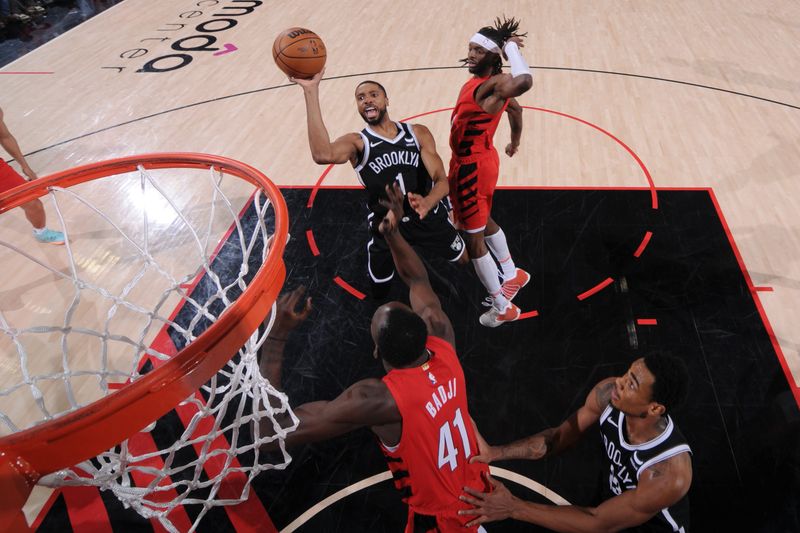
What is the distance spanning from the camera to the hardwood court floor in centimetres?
469

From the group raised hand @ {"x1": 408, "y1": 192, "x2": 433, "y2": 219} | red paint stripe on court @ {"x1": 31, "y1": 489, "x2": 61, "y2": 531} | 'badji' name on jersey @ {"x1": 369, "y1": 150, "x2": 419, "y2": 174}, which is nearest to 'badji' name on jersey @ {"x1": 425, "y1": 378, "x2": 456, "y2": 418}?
raised hand @ {"x1": 408, "y1": 192, "x2": 433, "y2": 219}

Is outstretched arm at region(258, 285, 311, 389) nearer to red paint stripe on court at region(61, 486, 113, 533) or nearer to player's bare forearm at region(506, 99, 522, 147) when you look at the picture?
red paint stripe on court at region(61, 486, 113, 533)

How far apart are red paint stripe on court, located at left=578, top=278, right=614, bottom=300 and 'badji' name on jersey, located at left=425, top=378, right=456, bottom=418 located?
7.06 feet

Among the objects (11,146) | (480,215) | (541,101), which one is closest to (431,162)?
(480,215)

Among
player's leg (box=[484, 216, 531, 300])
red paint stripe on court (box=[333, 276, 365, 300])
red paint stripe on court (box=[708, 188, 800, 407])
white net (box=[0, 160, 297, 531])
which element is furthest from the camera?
red paint stripe on court (box=[333, 276, 365, 300])

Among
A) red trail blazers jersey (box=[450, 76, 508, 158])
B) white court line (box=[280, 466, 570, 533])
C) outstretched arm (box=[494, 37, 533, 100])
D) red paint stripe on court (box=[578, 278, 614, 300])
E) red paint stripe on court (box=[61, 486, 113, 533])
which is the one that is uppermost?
outstretched arm (box=[494, 37, 533, 100])

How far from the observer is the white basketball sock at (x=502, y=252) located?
4.16 m

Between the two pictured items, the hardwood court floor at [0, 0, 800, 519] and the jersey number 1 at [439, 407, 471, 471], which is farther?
the hardwood court floor at [0, 0, 800, 519]

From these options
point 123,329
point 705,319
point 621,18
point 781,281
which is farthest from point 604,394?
point 621,18

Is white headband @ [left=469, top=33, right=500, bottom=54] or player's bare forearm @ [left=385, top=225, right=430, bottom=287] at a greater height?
white headband @ [left=469, top=33, right=500, bottom=54]

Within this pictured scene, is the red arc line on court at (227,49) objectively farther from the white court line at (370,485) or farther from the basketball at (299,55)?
the white court line at (370,485)

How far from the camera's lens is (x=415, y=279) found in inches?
116

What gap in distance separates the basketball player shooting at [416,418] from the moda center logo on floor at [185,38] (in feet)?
24.1

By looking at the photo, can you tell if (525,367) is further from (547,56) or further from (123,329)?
(547,56)
